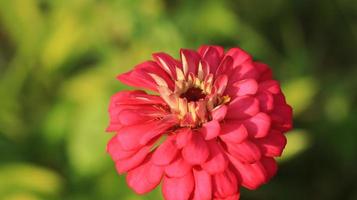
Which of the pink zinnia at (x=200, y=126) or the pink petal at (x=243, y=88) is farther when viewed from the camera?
the pink petal at (x=243, y=88)

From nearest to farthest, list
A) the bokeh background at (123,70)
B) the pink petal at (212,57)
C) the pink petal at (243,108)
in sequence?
the pink petal at (243,108) < the pink petal at (212,57) < the bokeh background at (123,70)

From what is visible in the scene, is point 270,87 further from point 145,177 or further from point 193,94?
point 145,177

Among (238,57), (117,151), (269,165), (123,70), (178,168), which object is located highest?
(123,70)

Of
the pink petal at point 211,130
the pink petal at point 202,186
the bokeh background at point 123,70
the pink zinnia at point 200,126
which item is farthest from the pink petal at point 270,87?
the bokeh background at point 123,70

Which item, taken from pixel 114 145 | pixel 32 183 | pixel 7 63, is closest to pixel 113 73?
pixel 32 183

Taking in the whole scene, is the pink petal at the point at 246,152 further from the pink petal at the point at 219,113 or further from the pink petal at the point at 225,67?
the pink petal at the point at 225,67

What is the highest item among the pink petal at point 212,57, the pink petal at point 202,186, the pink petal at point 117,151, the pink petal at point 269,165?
the pink petal at point 212,57

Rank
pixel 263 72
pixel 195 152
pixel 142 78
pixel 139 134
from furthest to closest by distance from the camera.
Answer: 1. pixel 263 72
2. pixel 142 78
3. pixel 139 134
4. pixel 195 152

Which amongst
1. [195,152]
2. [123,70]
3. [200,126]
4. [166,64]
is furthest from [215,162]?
[123,70]
